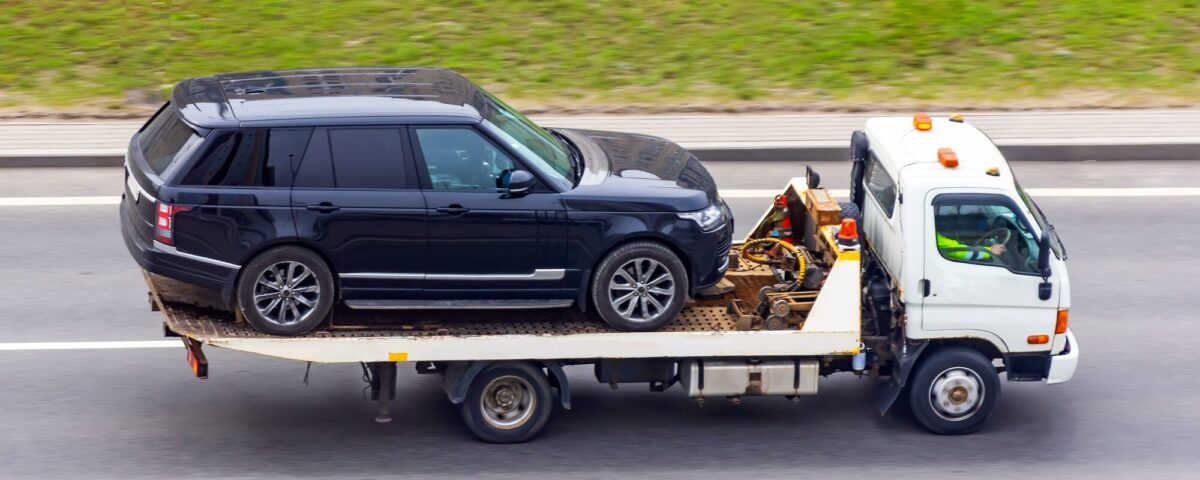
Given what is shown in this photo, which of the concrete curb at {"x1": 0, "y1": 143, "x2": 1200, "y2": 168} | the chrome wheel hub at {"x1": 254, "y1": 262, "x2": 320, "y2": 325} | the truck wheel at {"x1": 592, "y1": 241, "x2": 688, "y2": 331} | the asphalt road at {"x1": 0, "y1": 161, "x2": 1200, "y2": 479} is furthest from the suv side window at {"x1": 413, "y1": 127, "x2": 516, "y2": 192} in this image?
the concrete curb at {"x1": 0, "y1": 143, "x2": 1200, "y2": 168}

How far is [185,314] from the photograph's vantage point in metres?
9.30

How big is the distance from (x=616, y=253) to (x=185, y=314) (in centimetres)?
274

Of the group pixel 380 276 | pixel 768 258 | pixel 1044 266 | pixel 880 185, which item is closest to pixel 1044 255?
pixel 1044 266

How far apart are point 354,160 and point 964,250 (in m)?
3.90

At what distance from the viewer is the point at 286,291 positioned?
9.09 meters

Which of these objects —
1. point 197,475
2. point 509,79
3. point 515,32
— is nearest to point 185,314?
point 197,475

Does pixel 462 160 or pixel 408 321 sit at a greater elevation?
pixel 462 160

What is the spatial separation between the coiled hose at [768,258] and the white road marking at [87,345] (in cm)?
434

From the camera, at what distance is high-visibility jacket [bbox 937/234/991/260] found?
9.38 metres

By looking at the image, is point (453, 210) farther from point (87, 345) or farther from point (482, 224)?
point (87, 345)

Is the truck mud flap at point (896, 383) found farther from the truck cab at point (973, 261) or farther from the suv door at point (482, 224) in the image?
the suv door at point (482, 224)

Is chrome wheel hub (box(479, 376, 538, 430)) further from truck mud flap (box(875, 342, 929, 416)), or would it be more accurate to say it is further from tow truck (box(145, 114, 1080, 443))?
truck mud flap (box(875, 342, 929, 416))

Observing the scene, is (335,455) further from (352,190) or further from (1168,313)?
(1168,313)

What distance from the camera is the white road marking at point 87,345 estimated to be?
36.7ft
